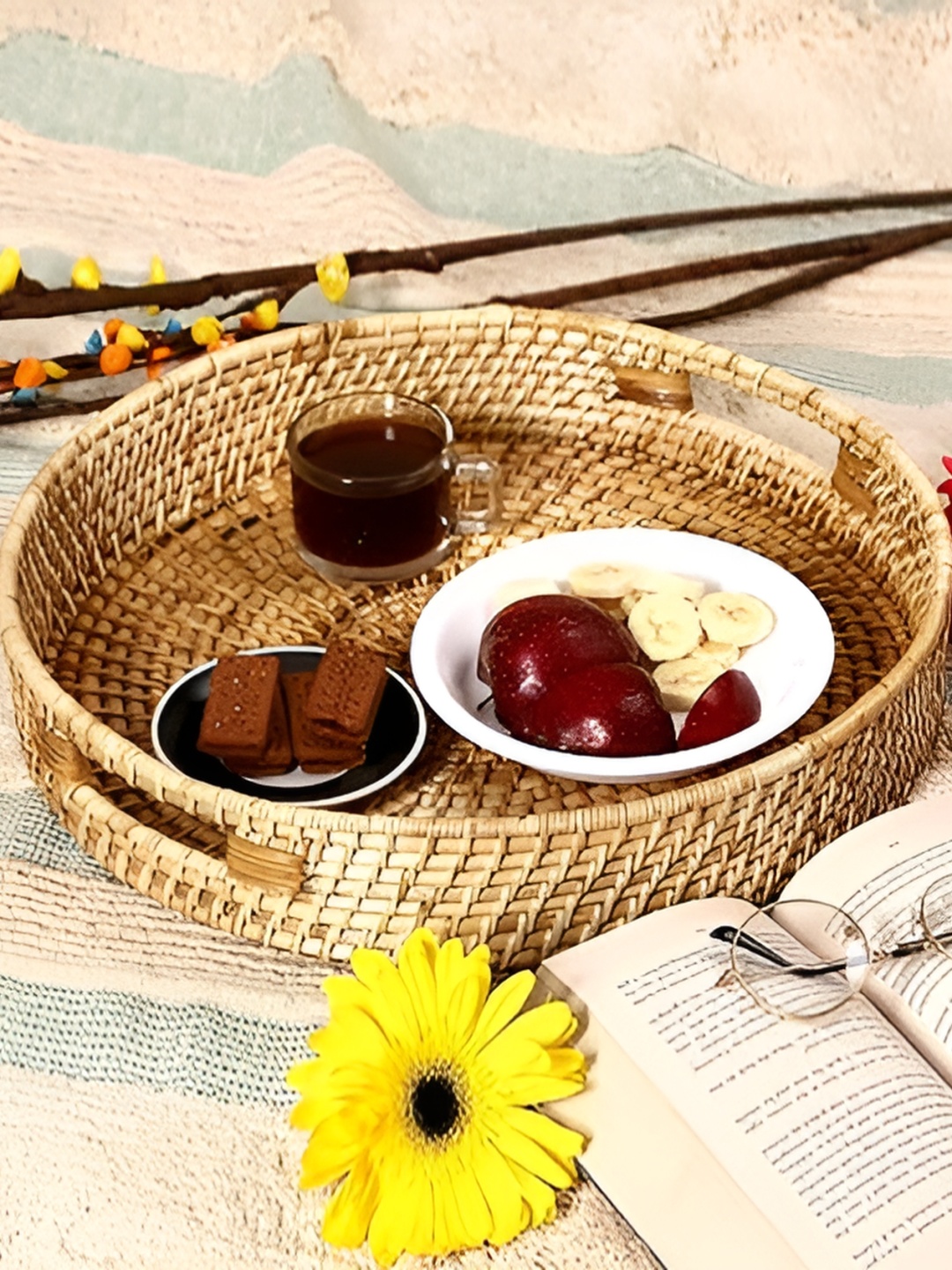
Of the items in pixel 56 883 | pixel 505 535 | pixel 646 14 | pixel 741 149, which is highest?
pixel 646 14

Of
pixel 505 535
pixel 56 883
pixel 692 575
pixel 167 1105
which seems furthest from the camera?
pixel 505 535

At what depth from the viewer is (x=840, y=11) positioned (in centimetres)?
187

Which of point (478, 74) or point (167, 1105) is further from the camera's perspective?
point (478, 74)

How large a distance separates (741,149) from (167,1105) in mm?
1438

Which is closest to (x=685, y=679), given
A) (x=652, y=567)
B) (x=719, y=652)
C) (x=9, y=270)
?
(x=719, y=652)

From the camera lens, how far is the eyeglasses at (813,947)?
886mm

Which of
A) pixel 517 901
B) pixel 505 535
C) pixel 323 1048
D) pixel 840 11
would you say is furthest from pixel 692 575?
pixel 840 11

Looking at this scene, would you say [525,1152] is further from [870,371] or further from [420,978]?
[870,371]

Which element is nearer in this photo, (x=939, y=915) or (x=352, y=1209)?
(x=352, y=1209)

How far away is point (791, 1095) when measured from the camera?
→ 83 cm

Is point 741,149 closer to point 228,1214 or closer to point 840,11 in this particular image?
point 840,11

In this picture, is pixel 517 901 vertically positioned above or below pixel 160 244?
above

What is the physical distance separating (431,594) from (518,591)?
0.12m

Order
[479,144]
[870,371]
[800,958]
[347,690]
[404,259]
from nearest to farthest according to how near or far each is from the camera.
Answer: [800,958] < [347,690] < [404,259] < [870,371] < [479,144]
